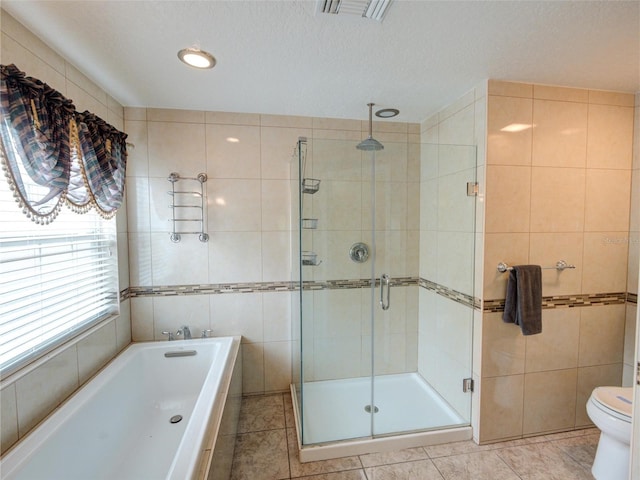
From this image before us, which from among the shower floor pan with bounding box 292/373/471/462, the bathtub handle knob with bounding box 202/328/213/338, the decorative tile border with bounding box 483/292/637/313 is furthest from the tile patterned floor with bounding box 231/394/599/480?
the decorative tile border with bounding box 483/292/637/313

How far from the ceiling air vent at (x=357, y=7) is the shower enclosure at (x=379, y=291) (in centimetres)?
85

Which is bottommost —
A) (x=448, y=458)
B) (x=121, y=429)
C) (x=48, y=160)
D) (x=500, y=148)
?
(x=448, y=458)

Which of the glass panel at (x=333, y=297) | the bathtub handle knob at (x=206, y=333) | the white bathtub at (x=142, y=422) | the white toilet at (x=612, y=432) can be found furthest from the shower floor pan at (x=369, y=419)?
the bathtub handle knob at (x=206, y=333)

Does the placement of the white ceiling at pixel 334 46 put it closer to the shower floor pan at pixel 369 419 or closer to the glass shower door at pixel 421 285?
the glass shower door at pixel 421 285

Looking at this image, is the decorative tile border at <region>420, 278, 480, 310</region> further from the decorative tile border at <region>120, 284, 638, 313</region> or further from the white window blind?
the white window blind

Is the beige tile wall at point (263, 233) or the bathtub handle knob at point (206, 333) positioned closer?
the beige tile wall at point (263, 233)

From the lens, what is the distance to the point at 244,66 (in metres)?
1.74

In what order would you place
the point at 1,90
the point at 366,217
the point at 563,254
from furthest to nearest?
the point at 366,217 → the point at 563,254 → the point at 1,90

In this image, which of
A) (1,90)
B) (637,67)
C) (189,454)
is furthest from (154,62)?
(637,67)

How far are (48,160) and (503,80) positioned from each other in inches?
102

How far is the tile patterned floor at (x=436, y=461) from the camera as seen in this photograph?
1786mm

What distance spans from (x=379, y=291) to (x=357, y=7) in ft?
6.13

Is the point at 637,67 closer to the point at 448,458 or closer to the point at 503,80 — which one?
the point at 503,80

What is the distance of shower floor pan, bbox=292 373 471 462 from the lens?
6.48 ft
